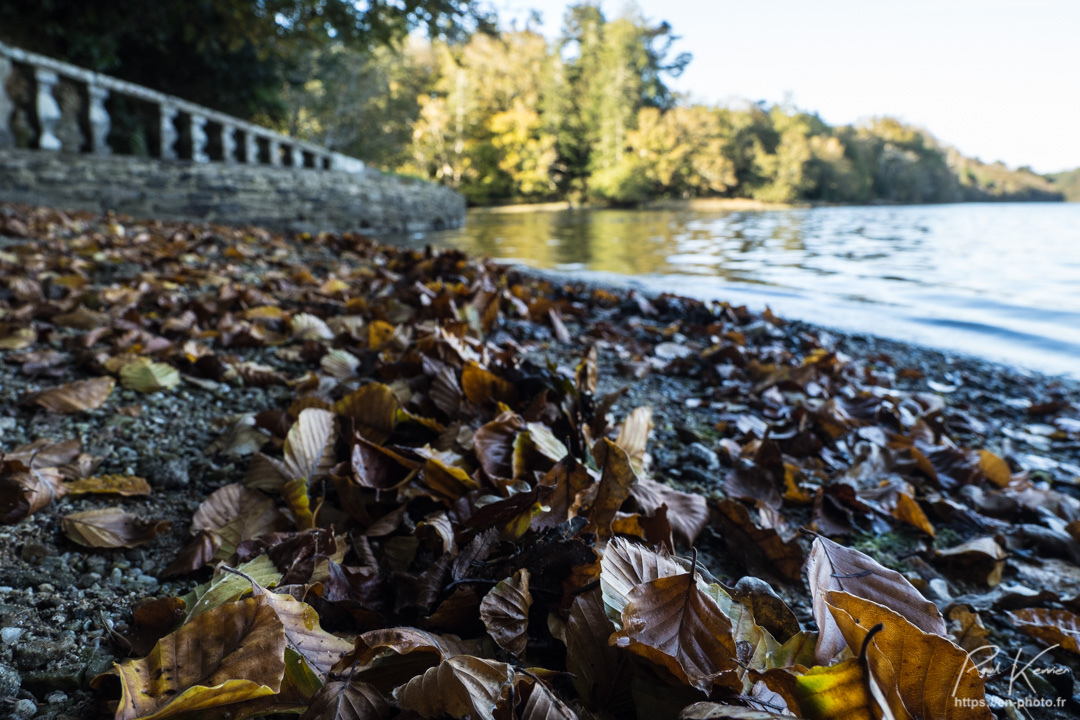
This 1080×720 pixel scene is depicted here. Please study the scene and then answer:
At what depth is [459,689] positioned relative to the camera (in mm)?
553

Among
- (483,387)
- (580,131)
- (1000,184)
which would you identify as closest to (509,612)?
(483,387)

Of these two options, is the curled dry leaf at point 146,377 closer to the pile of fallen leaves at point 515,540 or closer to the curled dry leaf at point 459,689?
the pile of fallen leaves at point 515,540

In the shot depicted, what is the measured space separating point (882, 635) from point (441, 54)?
4083 cm

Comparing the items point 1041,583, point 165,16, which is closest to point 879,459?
point 1041,583

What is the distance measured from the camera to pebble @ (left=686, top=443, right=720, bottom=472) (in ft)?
4.73

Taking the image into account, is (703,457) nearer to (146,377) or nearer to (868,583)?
(868,583)

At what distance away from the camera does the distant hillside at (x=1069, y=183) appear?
61406mm

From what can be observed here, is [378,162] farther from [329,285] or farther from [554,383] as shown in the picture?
[554,383]

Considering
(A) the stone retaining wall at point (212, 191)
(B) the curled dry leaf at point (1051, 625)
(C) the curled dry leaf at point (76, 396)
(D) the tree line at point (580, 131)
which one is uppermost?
(D) the tree line at point (580, 131)

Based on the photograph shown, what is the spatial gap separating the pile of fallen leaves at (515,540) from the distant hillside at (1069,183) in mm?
81302

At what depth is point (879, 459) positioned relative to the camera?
1.60m

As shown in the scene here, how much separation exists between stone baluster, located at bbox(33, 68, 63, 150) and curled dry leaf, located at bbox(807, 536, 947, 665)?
859cm

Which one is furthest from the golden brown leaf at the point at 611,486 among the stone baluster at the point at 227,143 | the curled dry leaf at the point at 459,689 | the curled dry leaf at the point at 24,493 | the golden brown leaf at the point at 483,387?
the stone baluster at the point at 227,143

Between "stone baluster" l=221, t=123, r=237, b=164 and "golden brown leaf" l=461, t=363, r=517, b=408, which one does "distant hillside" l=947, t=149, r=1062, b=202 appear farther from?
"golden brown leaf" l=461, t=363, r=517, b=408
